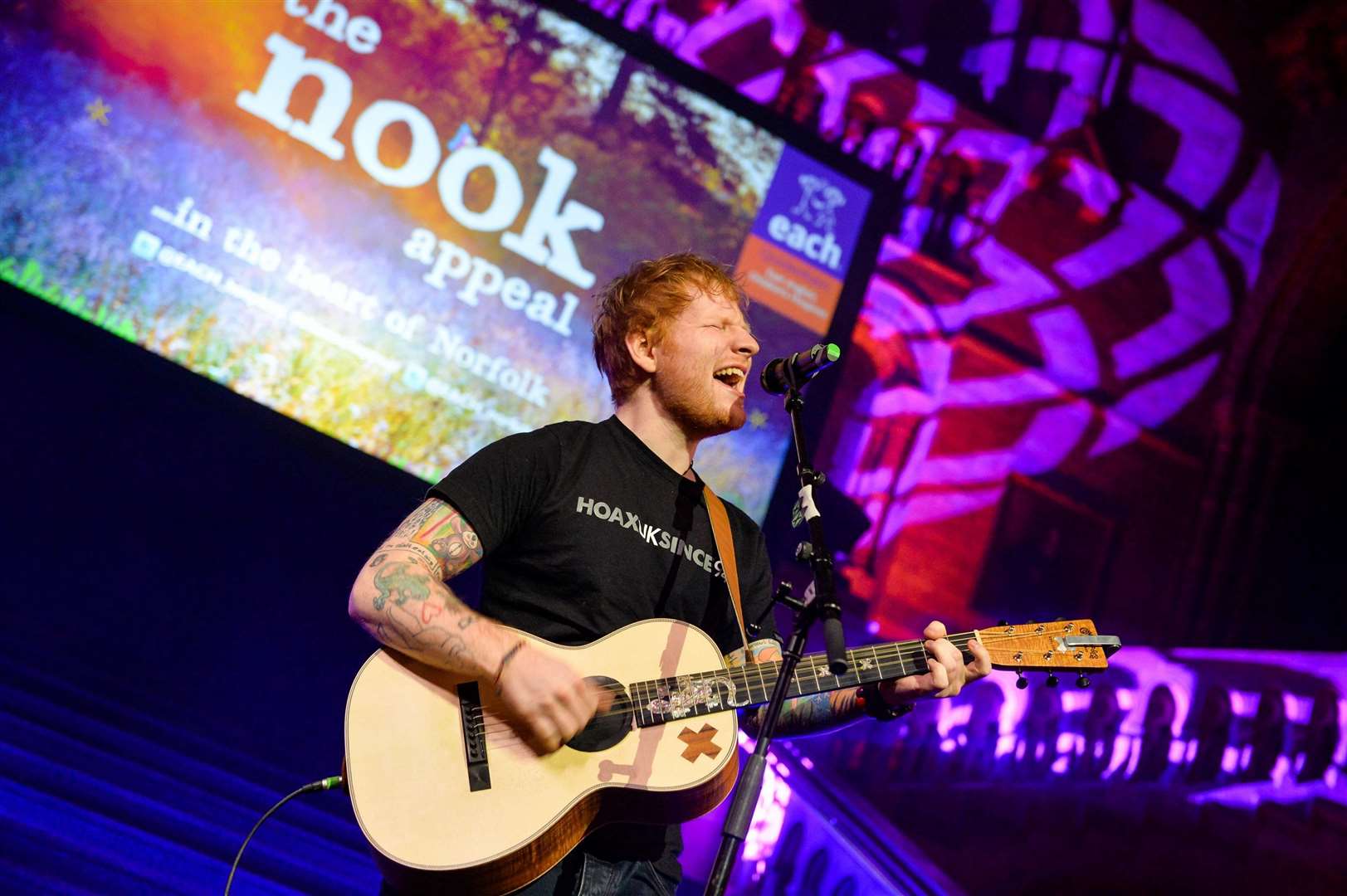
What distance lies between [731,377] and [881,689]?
93 cm

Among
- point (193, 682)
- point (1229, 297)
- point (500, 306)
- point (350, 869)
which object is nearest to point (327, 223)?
A: point (500, 306)

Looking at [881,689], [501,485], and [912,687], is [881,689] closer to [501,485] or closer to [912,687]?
[912,687]

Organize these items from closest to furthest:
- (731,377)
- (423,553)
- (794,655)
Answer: (794,655) < (423,553) < (731,377)

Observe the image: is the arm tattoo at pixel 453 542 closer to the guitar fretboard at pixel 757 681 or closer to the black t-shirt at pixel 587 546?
the black t-shirt at pixel 587 546

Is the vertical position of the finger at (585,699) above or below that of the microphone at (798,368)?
below

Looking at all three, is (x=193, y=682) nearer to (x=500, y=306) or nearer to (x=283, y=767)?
(x=283, y=767)

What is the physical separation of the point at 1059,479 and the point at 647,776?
33.0ft

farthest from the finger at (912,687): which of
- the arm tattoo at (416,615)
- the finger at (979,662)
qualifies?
the arm tattoo at (416,615)

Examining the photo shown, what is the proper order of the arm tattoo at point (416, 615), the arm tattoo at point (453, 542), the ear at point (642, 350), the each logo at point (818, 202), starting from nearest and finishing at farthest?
the arm tattoo at point (416, 615) < the arm tattoo at point (453, 542) < the ear at point (642, 350) < the each logo at point (818, 202)

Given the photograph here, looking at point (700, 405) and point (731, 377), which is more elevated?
point (731, 377)

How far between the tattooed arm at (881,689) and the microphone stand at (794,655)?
0.91 ft

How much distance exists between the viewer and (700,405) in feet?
9.06

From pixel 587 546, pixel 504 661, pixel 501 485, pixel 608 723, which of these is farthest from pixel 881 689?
pixel 501 485

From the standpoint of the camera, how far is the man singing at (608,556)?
2178mm
